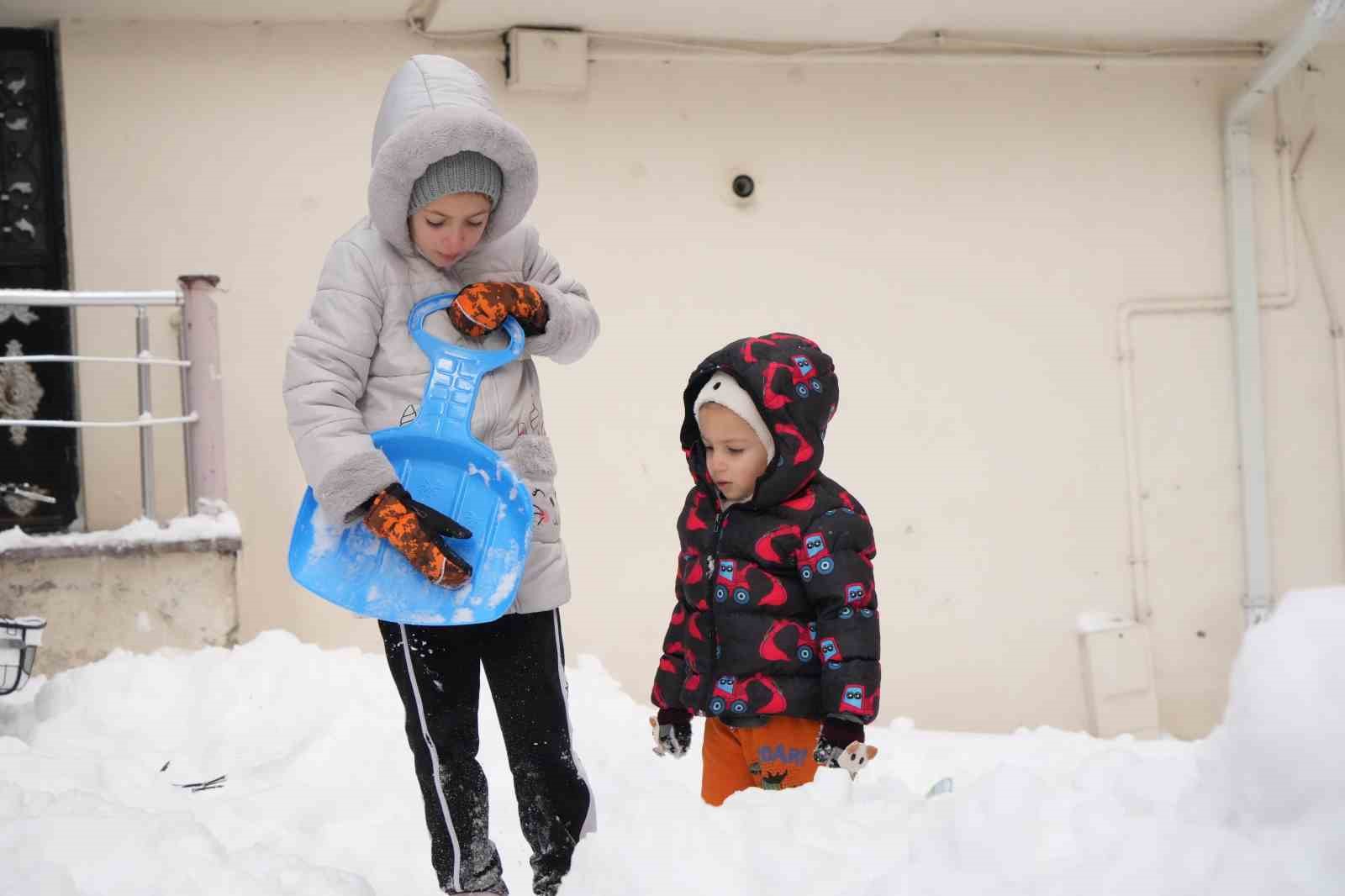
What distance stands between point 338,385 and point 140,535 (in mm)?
2038

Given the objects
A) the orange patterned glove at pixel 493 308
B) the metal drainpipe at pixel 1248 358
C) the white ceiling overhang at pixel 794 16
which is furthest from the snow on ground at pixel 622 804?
the metal drainpipe at pixel 1248 358

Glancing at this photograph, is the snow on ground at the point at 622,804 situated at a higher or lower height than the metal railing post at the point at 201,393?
lower

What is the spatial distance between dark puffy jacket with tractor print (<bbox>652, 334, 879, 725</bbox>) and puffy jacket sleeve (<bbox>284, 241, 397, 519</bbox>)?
698 millimetres

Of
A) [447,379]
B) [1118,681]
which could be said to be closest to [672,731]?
[447,379]

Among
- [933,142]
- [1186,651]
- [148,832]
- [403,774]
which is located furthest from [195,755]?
[1186,651]

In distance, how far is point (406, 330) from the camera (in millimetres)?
2275

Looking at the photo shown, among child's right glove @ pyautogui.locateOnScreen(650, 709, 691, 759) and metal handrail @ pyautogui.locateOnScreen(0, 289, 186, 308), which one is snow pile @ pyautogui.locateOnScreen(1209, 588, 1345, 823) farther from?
metal handrail @ pyautogui.locateOnScreen(0, 289, 186, 308)

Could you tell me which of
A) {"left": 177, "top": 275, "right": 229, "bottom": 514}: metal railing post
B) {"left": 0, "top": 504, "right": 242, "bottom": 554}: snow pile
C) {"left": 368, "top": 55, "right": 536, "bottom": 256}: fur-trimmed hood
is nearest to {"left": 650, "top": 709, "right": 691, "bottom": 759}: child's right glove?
{"left": 368, "top": 55, "right": 536, "bottom": 256}: fur-trimmed hood

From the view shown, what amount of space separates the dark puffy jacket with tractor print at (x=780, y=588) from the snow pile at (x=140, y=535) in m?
1.89

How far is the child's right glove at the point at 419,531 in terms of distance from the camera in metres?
2.12

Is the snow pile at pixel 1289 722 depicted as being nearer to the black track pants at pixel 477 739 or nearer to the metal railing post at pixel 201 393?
the black track pants at pixel 477 739

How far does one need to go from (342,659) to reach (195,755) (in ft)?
2.23

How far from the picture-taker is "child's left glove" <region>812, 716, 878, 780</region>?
2.37 m

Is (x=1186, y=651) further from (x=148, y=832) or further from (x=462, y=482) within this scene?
(x=148, y=832)
